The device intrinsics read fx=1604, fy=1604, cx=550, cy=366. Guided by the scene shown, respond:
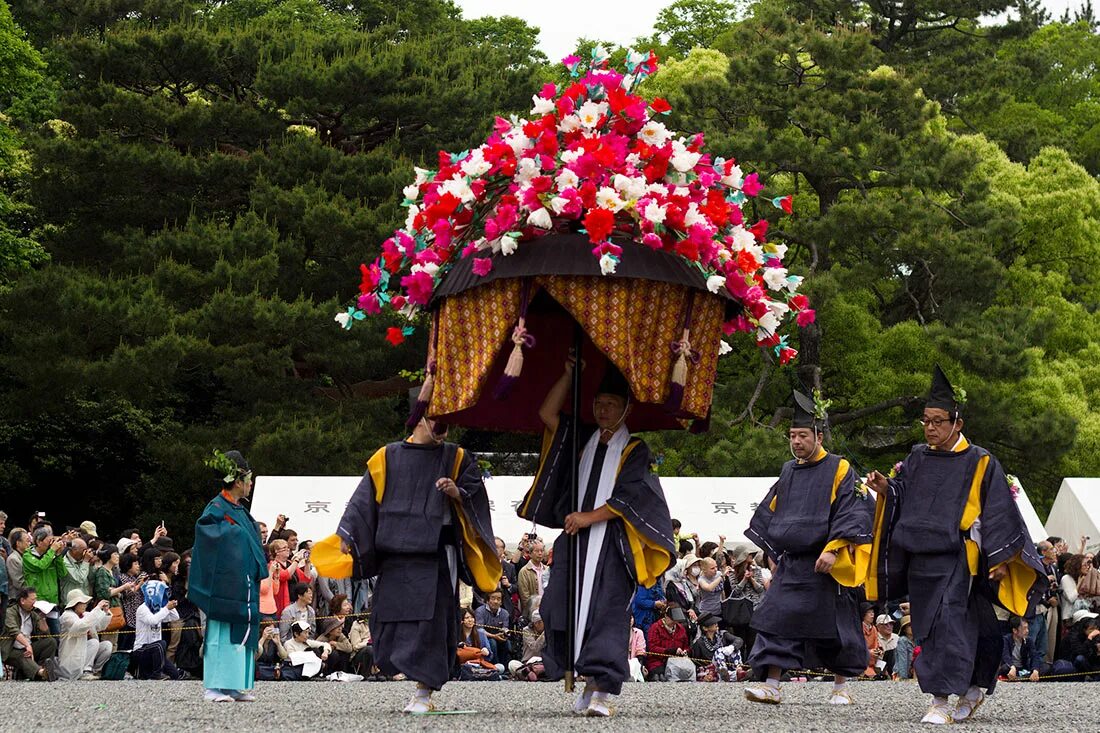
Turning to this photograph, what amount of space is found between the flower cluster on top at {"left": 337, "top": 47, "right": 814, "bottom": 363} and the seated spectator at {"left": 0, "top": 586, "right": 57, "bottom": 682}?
551 cm

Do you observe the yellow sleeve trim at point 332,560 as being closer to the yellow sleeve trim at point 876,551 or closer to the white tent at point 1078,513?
the yellow sleeve trim at point 876,551

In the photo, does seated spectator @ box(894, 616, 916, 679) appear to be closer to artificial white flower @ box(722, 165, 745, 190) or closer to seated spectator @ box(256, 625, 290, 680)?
seated spectator @ box(256, 625, 290, 680)

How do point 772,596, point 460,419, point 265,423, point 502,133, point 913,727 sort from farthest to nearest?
point 265,423
point 772,596
point 460,419
point 502,133
point 913,727

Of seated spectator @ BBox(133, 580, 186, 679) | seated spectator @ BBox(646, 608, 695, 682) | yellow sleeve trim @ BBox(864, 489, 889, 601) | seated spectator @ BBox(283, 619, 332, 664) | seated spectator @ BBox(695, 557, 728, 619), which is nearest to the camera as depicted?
yellow sleeve trim @ BBox(864, 489, 889, 601)

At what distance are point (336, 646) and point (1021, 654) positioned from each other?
6.24 m

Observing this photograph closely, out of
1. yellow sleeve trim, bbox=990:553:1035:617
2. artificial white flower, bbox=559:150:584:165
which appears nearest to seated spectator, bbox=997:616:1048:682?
yellow sleeve trim, bbox=990:553:1035:617

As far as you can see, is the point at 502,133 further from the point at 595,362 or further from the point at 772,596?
the point at 772,596

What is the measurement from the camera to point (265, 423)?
2297 cm

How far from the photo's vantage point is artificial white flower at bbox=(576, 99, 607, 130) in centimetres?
799

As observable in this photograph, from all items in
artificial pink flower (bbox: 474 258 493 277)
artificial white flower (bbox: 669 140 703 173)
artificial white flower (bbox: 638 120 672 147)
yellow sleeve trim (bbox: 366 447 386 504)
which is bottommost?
yellow sleeve trim (bbox: 366 447 386 504)

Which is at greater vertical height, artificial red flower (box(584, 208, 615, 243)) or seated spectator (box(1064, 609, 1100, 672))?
artificial red flower (box(584, 208, 615, 243))

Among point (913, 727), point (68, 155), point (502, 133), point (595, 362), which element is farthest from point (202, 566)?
point (68, 155)

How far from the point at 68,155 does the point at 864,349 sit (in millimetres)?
12878

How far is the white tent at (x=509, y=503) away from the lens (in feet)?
52.6
